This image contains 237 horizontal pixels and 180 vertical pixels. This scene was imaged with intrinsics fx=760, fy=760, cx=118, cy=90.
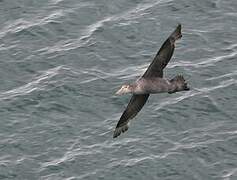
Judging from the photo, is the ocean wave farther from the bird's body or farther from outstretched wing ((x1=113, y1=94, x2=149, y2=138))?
the bird's body

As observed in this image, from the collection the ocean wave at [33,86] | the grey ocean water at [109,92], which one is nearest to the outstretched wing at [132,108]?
the grey ocean water at [109,92]

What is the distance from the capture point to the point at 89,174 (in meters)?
39.2

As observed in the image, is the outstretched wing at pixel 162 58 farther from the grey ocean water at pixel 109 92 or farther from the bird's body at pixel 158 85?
the grey ocean water at pixel 109 92

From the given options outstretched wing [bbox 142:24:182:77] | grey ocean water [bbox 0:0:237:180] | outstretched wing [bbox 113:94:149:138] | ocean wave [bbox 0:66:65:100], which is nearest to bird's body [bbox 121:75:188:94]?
outstretched wing [bbox 142:24:182:77]

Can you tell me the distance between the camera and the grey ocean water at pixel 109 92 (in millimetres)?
39844

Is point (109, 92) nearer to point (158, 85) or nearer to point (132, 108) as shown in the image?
point (132, 108)

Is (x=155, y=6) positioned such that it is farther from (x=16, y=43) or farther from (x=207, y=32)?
(x=16, y=43)

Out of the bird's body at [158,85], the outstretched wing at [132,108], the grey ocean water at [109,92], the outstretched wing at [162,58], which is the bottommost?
the grey ocean water at [109,92]

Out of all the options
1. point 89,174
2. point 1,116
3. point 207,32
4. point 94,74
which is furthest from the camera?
point 207,32

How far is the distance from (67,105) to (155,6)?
37.1ft

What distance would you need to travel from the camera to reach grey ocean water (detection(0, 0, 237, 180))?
39.8 meters

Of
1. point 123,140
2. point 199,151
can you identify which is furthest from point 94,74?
point 199,151

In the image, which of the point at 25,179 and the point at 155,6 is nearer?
the point at 25,179

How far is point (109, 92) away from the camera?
44.7 m
